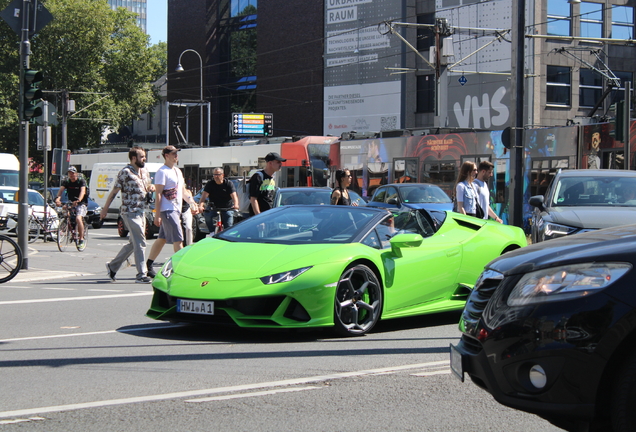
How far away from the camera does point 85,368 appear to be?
5816 mm

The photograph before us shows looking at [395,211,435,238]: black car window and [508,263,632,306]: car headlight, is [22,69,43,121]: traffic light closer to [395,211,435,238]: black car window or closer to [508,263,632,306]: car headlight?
[395,211,435,238]: black car window

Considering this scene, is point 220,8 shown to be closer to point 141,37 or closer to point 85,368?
Answer: point 141,37

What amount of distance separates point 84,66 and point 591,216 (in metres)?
Answer: 57.2

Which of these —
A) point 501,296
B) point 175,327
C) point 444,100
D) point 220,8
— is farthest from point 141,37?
point 501,296

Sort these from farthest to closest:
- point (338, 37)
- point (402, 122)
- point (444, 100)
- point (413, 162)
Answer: point (338, 37) < point (402, 122) < point (444, 100) < point (413, 162)

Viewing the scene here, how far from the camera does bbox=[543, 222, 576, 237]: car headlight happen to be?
9.92m

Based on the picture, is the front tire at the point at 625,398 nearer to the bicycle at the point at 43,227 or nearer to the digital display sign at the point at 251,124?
the bicycle at the point at 43,227

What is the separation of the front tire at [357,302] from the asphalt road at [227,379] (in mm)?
128

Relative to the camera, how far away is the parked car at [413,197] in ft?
73.9

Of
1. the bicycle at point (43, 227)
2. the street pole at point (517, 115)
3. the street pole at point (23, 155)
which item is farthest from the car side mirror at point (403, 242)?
the bicycle at point (43, 227)

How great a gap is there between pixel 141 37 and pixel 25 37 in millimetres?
55039

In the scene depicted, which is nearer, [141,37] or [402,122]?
[402,122]

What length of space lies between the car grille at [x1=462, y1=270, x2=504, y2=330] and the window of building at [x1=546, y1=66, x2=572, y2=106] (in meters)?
41.4

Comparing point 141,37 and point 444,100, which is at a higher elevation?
point 141,37
